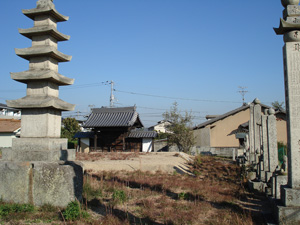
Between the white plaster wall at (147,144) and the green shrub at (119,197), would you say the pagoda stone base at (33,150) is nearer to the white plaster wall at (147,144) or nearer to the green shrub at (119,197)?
the green shrub at (119,197)

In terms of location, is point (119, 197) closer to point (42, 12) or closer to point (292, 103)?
point (292, 103)

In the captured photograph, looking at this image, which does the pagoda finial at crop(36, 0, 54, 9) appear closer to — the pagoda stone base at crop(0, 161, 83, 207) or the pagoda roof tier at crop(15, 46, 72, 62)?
the pagoda roof tier at crop(15, 46, 72, 62)

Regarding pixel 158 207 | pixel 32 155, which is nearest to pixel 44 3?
pixel 32 155

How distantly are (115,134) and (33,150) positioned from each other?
19.7 meters

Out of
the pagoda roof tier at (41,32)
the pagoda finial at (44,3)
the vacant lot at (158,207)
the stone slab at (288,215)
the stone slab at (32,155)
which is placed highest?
the pagoda finial at (44,3)

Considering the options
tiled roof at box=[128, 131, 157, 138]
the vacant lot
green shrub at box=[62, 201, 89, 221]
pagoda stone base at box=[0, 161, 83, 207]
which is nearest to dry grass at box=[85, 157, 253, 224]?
the vacant lot

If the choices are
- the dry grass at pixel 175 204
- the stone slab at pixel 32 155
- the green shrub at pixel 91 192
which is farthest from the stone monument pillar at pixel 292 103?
the stone slab at pixel 32 155

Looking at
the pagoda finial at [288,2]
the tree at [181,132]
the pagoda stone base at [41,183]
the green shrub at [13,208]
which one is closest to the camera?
the pagoda finial at [288,2]

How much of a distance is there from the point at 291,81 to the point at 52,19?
22.2ft

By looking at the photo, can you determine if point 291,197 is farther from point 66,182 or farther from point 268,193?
point 66,182

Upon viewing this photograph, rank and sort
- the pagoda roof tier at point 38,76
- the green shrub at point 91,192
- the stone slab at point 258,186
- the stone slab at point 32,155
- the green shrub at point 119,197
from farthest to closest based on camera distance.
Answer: the stone slab at point 258,186
the green shrub at point 91,192
the pagoda roof tier at point 38,76
the stone slab at point 32,155
the green shrub at point 119,197

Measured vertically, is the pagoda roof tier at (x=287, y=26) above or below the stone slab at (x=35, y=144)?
above

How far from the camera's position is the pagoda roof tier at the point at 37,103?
6.67 m

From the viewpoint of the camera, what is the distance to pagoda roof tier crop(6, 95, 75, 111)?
21.9 feet
